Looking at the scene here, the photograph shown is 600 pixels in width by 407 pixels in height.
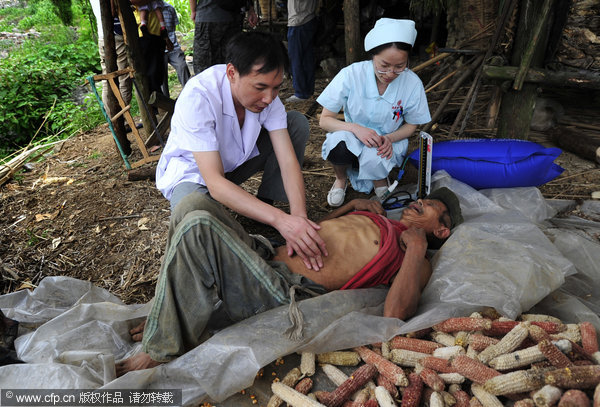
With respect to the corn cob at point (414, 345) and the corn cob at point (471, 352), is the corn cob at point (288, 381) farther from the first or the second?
the corn cob at point (471, 352)

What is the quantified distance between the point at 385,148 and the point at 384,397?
2052 mm

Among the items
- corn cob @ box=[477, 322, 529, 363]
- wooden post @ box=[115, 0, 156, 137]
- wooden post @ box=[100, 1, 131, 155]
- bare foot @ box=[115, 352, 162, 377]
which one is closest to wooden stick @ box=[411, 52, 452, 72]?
wooden post @ box=[115, 0, 156, 137]

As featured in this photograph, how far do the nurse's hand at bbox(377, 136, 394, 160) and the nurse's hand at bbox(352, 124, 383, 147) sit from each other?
0.03 meters

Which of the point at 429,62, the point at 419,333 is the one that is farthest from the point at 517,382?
the point at 429,62

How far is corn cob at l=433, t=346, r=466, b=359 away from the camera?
1.96 metres

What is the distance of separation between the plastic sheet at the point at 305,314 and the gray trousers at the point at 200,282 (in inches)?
3.9

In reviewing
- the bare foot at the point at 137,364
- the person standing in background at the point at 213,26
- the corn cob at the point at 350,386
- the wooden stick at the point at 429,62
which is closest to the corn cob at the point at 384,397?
the corn cob at the point at 350,386

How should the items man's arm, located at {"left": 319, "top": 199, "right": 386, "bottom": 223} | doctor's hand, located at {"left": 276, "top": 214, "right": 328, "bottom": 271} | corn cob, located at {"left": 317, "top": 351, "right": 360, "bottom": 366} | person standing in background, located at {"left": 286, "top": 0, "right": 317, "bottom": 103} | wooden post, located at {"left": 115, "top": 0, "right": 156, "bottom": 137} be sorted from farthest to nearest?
person standing in background, located at {"left": 286, "top": 0, "right": 317, "bottom": 103} → wooden post, located at {"left": 115, "top": 0, "right": 156, "bottom": 137} → man's arm, located at {"left": 319, "top": 199, "right": 386, "bottom": 223} → doctor's hand, located at {"left": 276, "top": 214, "right": 328, "bottom": 271} → corn cob, located at {"left": 317, "top": 351, "right": 360, "bottom": 366}

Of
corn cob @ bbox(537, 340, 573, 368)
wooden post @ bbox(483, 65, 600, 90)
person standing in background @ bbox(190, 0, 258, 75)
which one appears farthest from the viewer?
person standing in background @ bbox(190, 0, 258, 75)

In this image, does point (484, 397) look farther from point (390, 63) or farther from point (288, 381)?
point (390, 63)

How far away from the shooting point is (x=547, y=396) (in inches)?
62.1

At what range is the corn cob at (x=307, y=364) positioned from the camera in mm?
2030

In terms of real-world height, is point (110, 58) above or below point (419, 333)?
above

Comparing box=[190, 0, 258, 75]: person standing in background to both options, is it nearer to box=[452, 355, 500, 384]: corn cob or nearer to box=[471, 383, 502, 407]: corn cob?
box=[452, 355, 500, 384]: corn cob
